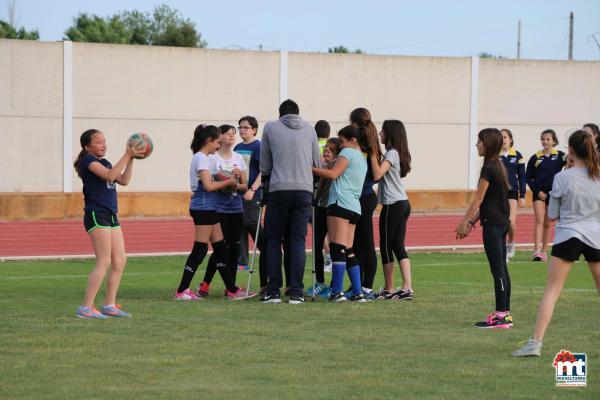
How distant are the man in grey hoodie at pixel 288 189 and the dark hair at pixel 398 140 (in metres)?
0.89

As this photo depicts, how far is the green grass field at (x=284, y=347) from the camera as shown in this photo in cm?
744

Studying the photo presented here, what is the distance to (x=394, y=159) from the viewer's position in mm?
12398

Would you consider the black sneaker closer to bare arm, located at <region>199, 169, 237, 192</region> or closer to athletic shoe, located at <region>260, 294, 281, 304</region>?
athletic shoe, located at <region>260, 294, 281, 304</region>

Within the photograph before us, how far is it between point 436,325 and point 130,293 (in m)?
4.23

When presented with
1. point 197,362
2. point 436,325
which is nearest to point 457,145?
point 436,325

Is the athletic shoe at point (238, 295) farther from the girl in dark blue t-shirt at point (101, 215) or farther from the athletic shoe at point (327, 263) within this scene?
the athletic shoe at point (327, 263)

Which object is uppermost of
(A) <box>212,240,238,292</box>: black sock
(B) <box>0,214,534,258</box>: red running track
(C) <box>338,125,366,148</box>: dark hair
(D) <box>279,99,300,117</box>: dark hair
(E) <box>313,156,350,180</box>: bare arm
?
(D) <box>279,99,300,117</box>: dark hair

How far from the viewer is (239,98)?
33.9 meters

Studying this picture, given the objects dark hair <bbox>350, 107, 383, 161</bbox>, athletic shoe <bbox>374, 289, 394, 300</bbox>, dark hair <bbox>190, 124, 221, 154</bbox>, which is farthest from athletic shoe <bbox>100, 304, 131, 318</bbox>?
dark hair <bbox>350, 107, 383, 161</bbox>

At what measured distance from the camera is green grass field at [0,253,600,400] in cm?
744

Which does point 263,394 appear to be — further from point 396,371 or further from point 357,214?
point 357,214

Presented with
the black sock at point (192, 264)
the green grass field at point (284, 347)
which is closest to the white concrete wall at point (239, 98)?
the green grass field at point (284, 347)

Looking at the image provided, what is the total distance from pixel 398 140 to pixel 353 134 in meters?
0.59

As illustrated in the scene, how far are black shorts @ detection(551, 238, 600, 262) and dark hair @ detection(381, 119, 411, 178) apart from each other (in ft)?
12.9
